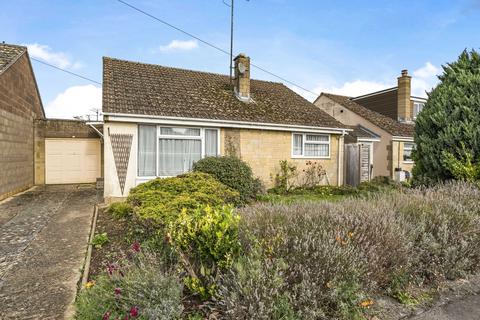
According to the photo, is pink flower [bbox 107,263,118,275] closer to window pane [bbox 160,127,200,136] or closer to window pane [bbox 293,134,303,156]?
window pane [bbox 160,127,200,136]

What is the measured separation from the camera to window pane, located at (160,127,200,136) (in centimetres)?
991

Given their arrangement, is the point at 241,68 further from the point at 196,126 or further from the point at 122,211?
the point at 122,211

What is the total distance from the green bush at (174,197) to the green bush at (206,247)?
1.71 meters

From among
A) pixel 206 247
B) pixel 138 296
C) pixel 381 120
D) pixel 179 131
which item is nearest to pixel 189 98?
pixel 179 131

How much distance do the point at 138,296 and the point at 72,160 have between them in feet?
45.0

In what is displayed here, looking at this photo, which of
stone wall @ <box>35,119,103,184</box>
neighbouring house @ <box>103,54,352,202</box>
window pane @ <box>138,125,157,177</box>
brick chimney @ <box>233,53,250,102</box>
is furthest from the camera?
stone wall @ <box>35,119,103,184</box>

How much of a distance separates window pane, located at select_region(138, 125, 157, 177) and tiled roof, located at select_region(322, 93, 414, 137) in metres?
13.6

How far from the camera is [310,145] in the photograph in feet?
42.2

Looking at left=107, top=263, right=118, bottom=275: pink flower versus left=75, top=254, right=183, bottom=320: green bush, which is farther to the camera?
left=107, top=263, right=118, bottom=275: pink flower

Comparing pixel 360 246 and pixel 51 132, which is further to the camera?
pixel 51 132

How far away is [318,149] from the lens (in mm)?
13086

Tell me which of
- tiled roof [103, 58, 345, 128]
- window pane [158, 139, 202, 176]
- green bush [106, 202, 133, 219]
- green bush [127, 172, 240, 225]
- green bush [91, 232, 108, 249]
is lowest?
green bush [91, 232, 108, 249]

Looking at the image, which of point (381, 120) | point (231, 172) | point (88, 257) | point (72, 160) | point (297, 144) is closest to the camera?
point (88, 257)

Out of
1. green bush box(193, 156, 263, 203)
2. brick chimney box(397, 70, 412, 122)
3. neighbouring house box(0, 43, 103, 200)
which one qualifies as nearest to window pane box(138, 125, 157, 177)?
green bush box(193, 156, 263, 203)
